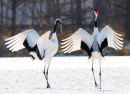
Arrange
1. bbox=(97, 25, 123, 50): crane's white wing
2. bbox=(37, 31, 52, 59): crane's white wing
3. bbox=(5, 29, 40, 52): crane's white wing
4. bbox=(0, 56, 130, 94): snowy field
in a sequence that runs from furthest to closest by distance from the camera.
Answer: bbox=(5, 29, 40, 52): crane's white wing
bbox=(37, 31, 52, 59): crane's white wing
bbox=(97, 25, 123, 50): crane's white wing
bbox=(0, 56, 130, 94): snowy field

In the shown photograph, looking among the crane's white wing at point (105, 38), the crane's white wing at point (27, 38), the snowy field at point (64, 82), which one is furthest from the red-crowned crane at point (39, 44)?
the crane's white wing at point (105, 38)

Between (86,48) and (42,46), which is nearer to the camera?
(86,48)

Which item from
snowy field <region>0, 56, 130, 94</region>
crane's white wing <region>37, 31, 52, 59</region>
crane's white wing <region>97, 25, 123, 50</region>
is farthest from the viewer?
crane's white wing <region>37, 31, 52, 59</region>

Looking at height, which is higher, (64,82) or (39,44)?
(39,44)

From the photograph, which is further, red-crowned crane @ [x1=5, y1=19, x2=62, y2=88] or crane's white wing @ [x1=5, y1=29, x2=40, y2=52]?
crane's white wing @ [x1=5, y1=29, x2=40, y2=52]

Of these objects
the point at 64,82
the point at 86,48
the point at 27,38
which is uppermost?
the point at 27,38

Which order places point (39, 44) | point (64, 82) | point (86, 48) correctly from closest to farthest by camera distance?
point (86, 48) → point (39, 44) → point (64, 82)

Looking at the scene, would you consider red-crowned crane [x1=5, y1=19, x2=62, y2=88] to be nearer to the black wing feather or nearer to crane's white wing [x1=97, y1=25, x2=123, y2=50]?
the black wing feather

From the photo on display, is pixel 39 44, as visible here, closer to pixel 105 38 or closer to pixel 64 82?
pixel 64 82

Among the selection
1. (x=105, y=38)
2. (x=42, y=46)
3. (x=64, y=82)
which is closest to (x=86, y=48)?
(x=105, y=38)

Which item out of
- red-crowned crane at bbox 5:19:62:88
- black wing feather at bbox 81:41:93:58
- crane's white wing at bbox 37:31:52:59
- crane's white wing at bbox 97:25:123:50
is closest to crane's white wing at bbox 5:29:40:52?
red-crowned crane at bbox 5:19:62:88

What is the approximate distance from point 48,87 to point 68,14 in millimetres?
14449

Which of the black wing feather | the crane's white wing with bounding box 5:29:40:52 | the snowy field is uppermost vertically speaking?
the crane's white wing with bounding box 5:29:40:52

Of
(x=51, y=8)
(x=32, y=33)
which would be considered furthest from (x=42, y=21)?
(x=32, y=33)
